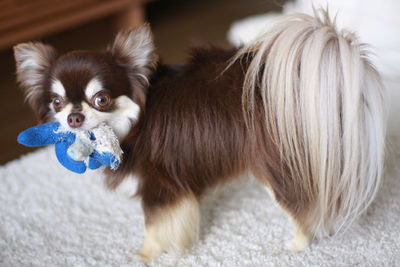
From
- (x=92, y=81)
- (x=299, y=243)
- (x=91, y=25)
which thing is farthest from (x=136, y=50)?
(x=91, y=25)

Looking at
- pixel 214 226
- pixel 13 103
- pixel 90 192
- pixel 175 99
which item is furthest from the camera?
pixel 13 103

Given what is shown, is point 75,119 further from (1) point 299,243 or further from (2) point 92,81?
(1) point 299,243

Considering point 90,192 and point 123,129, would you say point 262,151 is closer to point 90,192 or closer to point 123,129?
point 123,129

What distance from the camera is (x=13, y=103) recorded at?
2.24 m

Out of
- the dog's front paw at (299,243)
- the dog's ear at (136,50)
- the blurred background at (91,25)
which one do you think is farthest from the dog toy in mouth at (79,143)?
the blurred background at (91,25)

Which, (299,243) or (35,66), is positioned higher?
(35,66)

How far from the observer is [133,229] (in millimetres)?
1496

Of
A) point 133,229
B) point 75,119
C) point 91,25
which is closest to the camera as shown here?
point 75,119

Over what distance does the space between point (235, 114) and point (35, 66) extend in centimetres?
54

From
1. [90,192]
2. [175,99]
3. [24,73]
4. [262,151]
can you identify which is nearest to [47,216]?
[90,192]

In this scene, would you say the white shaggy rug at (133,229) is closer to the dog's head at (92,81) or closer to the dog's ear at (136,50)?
the dog's head at (92,81)

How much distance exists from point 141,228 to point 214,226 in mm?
232

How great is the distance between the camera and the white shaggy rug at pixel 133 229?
135 cm

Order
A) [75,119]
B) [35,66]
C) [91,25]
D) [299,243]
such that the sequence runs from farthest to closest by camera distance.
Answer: [91,25], [299,243], [35,66], [75,119]
